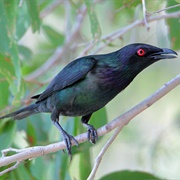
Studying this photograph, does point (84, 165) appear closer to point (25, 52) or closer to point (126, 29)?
point (126, 29)

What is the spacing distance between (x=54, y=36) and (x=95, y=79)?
2.23 metres

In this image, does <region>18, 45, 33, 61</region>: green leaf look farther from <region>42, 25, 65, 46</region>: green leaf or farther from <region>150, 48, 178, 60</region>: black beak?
<region>150, 48, 178, 60</region>: black beak

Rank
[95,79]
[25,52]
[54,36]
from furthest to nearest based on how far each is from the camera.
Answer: [54,36], [25,52], [95,79]

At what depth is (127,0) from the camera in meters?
4.25

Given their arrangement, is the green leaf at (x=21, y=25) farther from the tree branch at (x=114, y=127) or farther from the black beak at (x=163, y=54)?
the tree branch at (x=114, y=127)

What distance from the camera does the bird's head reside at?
11.9ft

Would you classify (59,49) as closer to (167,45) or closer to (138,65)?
(167,45)

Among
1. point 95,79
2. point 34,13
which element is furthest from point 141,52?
point 34,13

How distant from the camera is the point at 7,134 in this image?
430 centimetres

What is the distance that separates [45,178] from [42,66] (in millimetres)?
1982

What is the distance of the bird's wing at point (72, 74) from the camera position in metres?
3.84

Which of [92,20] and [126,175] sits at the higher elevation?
[92,20]

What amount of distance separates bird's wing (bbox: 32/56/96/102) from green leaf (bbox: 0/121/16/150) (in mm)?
361

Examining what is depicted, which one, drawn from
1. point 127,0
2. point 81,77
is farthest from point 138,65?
point 127,0
